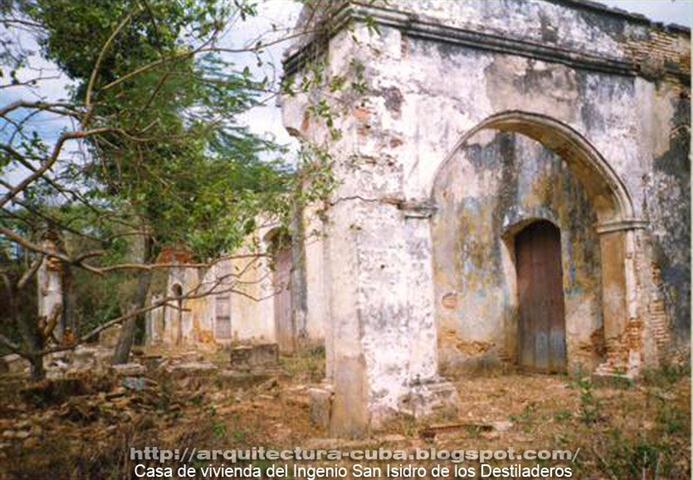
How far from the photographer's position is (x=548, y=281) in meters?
9.60

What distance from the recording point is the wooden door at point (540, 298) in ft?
30.9

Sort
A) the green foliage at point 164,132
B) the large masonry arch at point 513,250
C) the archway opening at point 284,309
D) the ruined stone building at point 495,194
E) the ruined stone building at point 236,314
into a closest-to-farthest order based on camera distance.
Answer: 1. the green foliage at point 164,132
2. the ruined stone building at point 495,194
3. the large masonry arch at point 513,250
4. the ruined stone building at point 236,314
5. the archway opening at point 284,309

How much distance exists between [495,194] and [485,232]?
66 cm

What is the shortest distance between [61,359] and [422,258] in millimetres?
9207

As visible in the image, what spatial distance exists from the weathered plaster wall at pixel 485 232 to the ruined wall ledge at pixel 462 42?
5.74 ft

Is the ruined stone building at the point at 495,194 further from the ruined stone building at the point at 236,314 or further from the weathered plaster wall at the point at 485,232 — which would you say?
the ruined stone building at the point at 236,314

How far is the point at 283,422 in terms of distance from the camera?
639 centimetres

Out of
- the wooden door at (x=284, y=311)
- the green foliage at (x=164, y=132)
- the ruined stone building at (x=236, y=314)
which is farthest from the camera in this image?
the wooden door at (x=284, y=311)

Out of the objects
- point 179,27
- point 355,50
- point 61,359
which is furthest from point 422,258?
point 61,359

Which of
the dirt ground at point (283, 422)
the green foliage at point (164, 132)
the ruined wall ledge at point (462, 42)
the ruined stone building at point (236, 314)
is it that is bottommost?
the dirt ground at point (283, 422)

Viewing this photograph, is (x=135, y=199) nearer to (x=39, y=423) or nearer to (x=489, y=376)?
(x=39, y=423)

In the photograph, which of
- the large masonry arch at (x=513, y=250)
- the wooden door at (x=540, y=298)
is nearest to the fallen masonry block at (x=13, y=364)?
the large masonry arch at (x=513, y=250)

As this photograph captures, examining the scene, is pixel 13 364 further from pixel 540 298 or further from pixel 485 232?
pixel 540 298

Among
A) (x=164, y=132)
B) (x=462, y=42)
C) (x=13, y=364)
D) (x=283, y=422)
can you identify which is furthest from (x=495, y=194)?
(x=13, y=364)
